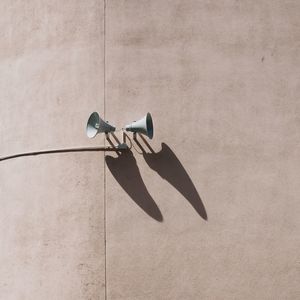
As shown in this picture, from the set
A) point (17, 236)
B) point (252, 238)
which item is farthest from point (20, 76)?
point (252, 238)

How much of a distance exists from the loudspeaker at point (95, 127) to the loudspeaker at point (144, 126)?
0.33 meters

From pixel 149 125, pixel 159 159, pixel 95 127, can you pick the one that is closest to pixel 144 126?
pixel 149 125

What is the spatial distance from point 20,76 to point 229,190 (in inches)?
173

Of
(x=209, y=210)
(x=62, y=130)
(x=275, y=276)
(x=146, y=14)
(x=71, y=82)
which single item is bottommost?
(x=275, y=276)

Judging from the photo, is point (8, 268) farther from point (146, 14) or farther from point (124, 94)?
point (146, 14)

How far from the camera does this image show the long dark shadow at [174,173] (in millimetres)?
12039

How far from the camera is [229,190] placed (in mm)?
12047

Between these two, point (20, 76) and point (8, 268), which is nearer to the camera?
point (8, 268)

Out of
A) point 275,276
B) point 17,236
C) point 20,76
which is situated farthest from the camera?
point 20,76

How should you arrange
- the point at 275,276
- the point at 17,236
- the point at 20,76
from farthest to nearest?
the point at 20,76 < the point at 17,236 < the point at 275,276

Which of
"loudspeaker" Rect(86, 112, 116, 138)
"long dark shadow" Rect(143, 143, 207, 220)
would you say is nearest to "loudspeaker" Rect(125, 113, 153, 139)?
"loudspeaker" Rect(86, 112, 116, 138)

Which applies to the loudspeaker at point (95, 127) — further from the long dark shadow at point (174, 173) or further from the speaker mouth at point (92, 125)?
the long dark shadow at point (174, 173)

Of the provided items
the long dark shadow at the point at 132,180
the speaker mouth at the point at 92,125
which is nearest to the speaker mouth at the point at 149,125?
the long dark shadow at the point at 132,180

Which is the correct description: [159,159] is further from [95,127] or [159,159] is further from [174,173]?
[95,127]
